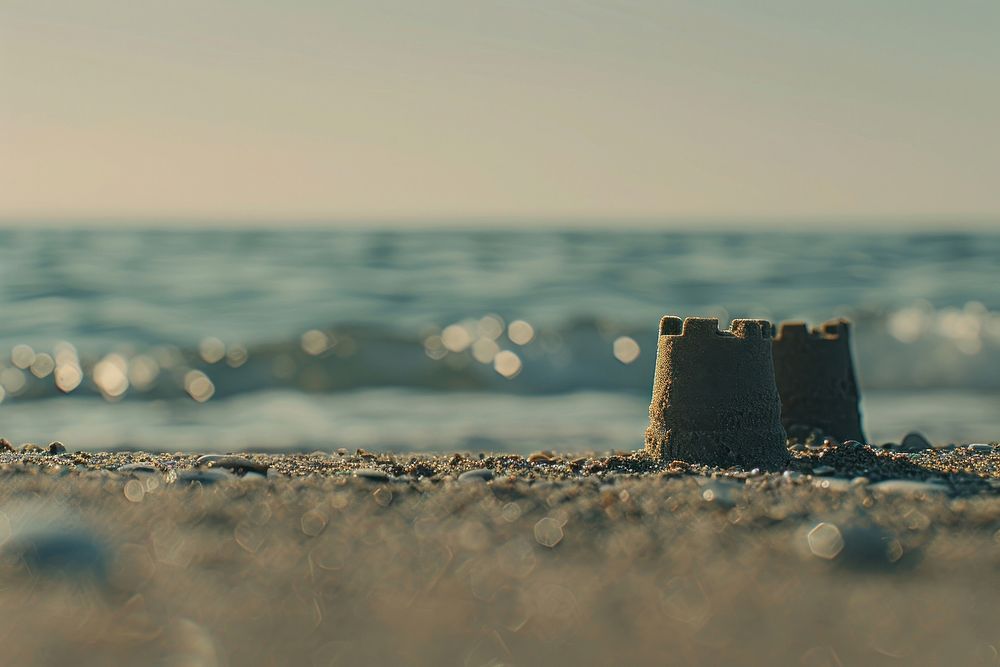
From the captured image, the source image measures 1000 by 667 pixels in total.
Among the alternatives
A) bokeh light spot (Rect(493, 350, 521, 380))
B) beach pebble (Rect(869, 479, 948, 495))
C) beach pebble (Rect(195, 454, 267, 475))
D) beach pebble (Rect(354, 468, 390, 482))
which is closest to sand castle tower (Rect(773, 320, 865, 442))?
beach pebble (Rect(869, 479, 948, 495))

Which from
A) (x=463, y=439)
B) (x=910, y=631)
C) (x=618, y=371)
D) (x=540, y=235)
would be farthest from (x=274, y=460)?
(x=540, y=235)

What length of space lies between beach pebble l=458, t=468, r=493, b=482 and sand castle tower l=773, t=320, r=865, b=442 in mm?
2019

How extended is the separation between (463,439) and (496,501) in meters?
5.29

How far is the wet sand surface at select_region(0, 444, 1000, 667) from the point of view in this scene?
255 centimetres

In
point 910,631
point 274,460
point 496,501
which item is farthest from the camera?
point 274,460

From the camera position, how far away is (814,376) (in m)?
5.70

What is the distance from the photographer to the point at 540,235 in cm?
3800

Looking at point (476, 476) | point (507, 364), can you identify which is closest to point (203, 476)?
point (476, 476)

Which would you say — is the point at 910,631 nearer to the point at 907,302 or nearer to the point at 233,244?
the point at 907,302

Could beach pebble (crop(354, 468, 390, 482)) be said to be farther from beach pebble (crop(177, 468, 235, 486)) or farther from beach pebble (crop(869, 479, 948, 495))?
beach pebble (crop(869, 479, 948, 495))

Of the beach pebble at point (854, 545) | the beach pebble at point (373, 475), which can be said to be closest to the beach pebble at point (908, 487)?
the beach pebble at point (854, 545)

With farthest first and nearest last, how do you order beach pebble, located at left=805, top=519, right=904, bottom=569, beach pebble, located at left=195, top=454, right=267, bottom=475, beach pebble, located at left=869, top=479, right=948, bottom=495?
1. beach pebble, located at left=195, top=454, right=267, bottom=475
2. beach pebble, located at left=869, top=479, right=948, bottom=495
3. beach pebble, located at left=805, top=519, right=904, bottom=569

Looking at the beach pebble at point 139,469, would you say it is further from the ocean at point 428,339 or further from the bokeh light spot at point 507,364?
the bokeh light spot at point 507,364

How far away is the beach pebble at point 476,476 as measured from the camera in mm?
4203
